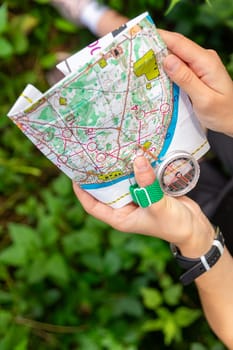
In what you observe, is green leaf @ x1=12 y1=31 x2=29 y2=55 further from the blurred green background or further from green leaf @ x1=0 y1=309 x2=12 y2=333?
green leaf @ x1=0 y1=309 x2=12 y2=333

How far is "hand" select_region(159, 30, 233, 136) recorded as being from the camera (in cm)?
81

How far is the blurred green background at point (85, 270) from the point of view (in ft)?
4.72

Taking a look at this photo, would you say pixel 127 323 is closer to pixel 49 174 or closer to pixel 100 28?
pixel 49 174

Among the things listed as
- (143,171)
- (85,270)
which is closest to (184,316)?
(85,270)

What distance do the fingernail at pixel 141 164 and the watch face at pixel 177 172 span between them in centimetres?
5

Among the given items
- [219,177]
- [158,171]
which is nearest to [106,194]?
[158,171]

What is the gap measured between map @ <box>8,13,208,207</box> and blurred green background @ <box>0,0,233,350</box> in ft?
1.93

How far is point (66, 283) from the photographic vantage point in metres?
1.49

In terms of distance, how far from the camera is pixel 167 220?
94 cm

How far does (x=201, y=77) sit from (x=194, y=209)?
257mm

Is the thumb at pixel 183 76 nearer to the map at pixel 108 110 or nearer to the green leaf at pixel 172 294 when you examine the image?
the map at pixel 108 110

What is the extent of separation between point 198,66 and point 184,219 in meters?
0.26

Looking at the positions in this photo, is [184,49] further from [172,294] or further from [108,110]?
[172,294]

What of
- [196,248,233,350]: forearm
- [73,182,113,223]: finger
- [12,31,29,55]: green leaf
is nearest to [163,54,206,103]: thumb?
[73,182,113,223]: finger
